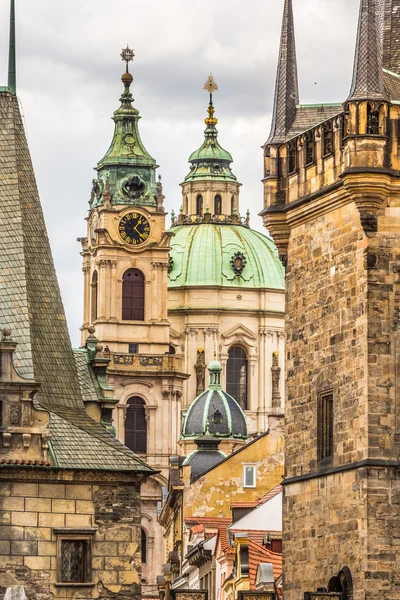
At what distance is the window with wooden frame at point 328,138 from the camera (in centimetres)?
5894

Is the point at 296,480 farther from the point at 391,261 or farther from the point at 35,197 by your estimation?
the point at 35,197

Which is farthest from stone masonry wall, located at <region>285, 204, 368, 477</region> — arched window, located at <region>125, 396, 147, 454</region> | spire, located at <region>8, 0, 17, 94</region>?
arched window, located at <region>125, 396, 147, 454</region>

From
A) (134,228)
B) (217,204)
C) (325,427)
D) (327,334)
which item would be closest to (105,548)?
(325,427)

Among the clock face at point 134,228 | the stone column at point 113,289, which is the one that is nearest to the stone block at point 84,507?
the clock face at point 134,228

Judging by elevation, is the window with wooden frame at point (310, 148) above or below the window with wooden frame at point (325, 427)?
above

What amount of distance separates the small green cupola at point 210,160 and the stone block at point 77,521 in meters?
121

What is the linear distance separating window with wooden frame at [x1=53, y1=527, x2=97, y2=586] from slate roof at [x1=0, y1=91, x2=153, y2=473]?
168 centimetres

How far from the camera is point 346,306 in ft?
190

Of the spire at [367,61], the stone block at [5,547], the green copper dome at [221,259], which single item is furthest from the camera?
the green copper dome at [221,259]

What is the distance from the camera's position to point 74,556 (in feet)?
207

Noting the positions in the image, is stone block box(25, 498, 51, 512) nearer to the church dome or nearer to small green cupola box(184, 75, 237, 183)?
the church dome

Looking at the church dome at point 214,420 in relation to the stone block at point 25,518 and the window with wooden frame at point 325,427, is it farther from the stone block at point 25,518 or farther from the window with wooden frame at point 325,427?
the window with wooden frame at point 325,427

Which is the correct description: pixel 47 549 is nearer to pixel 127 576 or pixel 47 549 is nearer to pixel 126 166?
pixel 127 576

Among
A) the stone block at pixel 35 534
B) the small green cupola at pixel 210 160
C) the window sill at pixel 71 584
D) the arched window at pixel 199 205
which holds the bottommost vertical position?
the window sill at pixel 71 584
